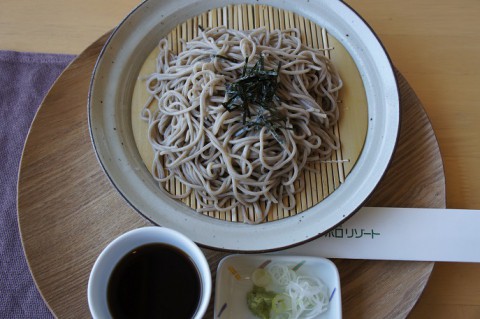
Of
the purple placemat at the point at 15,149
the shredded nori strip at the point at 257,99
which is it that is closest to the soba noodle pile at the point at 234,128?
the shredded nori strip at the point at 257,99

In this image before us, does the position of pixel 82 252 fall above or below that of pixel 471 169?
below

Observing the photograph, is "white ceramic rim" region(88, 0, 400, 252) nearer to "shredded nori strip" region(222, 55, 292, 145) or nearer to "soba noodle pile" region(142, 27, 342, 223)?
"soba noodle pile" region(142, 27, 342, 223)

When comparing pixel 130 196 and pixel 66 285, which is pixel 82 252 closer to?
pixel 66 285

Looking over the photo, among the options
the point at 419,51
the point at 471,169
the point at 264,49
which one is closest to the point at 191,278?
the point at 264,49

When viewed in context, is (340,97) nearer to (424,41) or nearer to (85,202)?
(424,41)

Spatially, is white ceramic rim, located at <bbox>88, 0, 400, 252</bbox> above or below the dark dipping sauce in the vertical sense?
above

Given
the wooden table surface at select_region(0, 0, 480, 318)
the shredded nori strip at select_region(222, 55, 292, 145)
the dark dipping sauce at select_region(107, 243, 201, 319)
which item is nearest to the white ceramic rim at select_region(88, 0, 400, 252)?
the dark dipping sauce at select_region(107, 243, 201, 319)

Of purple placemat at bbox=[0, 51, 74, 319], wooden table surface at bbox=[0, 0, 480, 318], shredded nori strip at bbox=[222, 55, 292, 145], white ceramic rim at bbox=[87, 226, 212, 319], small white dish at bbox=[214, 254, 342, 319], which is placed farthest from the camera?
wooden table surface at bbox=[0, 0, 480, 318]
